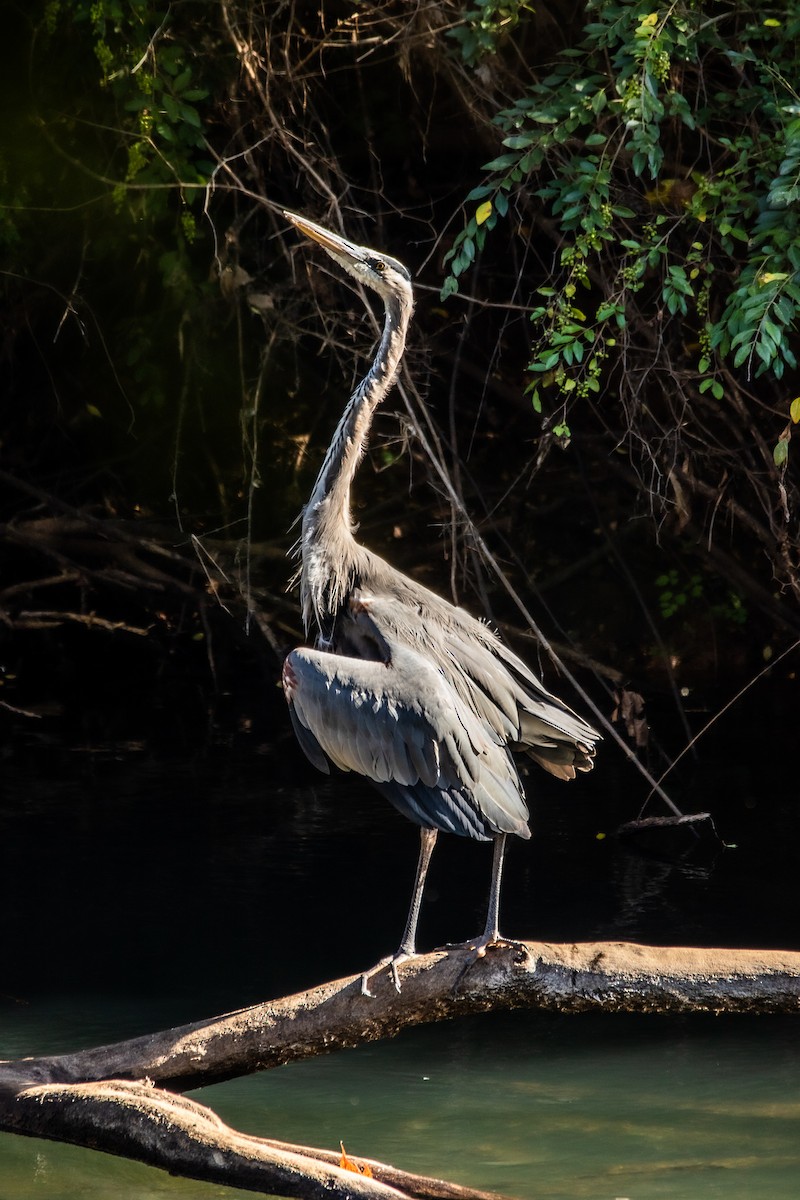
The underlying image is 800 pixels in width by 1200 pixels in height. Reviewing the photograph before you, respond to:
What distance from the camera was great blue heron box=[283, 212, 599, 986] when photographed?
147 inches

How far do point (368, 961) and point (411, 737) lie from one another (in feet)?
6.19

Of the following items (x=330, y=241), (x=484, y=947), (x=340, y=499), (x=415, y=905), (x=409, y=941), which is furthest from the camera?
(x=340, y=499)

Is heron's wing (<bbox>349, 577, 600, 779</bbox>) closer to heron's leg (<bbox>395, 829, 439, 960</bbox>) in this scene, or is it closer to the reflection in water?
heron's leg (<bbox>395, 829, 439, 960</bbox>)

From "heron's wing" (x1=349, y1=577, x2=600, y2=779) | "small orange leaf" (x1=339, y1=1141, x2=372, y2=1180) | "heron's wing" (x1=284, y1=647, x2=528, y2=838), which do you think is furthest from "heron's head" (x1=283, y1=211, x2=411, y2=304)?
"small orange leaf" (x1=339, y1=1141, x2=372, y2=1180)

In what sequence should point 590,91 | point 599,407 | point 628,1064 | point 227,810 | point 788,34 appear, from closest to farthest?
point 628,1064 < point 788,34 < point 590,91 < point 227,810 < point 599,407

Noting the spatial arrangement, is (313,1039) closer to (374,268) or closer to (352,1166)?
(352,1166)

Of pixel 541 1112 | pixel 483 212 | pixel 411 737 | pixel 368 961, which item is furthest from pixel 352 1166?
pixel 483 212

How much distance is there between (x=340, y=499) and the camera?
425cm

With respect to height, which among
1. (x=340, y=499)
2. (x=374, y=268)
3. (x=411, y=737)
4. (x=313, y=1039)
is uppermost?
(x=374, y=268)

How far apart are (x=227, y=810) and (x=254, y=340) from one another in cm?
320

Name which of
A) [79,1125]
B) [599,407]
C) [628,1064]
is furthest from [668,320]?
[79,1125]

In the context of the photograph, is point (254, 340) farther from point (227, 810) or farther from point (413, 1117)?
point (413, 1117)

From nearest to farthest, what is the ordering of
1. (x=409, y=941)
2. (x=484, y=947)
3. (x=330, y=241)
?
1. (x=484, y=947)
2. (x=409, y=941)
3. (x=330, y=241)

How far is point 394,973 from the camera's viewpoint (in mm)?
3299
